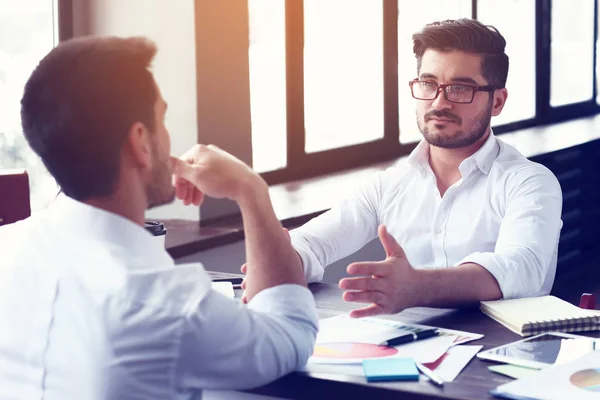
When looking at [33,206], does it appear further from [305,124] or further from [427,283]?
[427,283]

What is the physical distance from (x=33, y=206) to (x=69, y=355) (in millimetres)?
1966

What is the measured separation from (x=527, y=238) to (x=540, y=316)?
41 cm

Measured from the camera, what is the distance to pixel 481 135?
8.09 feet

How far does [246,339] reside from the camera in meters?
1.28

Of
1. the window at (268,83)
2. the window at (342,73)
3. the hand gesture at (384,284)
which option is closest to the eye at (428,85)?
the hand gesture at (384,284)

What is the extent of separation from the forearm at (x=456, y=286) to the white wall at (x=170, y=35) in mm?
1494

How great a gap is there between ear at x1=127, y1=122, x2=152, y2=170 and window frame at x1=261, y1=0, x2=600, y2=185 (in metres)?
2.56

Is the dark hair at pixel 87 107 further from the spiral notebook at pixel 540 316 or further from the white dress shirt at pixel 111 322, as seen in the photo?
the spiral notebook at pixel 540 316

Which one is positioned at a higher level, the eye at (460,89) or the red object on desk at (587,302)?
the eye at (460,89)

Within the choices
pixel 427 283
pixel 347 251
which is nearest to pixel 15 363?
pixel 427 283

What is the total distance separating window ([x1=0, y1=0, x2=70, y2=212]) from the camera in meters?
3.00

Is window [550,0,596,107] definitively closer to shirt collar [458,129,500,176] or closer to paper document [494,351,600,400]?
shirt collar [458,129,500,176]

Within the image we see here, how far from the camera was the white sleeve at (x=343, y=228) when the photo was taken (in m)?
2.34

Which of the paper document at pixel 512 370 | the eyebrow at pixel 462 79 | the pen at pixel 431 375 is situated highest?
the eyebrow at pixel 462 79
